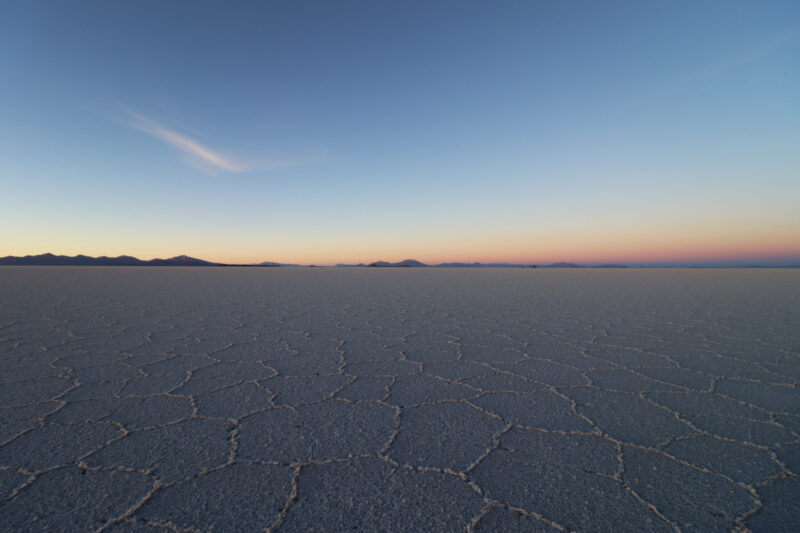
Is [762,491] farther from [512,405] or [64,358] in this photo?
[64,358]

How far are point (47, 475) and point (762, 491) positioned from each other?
2.29 m

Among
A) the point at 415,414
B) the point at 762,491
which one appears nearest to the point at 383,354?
the point at 415,414

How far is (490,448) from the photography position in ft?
4.76

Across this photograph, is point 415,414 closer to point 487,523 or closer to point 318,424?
point 318,424

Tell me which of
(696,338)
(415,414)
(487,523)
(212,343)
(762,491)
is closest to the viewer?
(487,523)

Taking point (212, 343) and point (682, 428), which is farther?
point (212, 343)

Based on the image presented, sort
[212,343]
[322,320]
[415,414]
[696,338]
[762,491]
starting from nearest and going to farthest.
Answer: [762,491] < [415,414] < [212,343] < [696,338] < [322,320]

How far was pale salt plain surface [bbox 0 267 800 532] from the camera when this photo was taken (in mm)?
1092

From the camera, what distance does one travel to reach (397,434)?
5.12 ft

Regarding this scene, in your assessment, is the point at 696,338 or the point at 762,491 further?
the point at 696,338

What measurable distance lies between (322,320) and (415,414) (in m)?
2.82

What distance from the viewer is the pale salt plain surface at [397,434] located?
1.09m

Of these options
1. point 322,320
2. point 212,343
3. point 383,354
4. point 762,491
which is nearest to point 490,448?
point 762,491

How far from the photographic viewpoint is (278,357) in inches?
108
